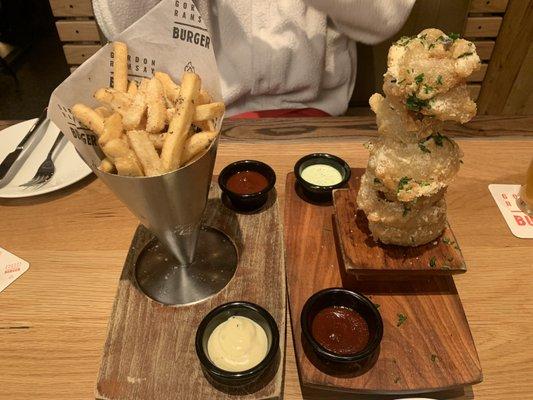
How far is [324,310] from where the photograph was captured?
49.4 inches

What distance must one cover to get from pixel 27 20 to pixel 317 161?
496cm

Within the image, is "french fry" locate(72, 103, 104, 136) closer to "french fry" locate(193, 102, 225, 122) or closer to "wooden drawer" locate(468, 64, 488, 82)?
"french fry" locate(193, 102, 225, 122)

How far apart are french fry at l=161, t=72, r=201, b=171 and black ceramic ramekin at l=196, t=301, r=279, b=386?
16.1 inches

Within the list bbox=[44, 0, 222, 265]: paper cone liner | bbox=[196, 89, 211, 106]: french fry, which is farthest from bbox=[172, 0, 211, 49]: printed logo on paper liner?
bbox=[196, 89, 211, 106]: french fry

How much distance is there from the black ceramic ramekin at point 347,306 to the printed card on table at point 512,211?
0.71 metres

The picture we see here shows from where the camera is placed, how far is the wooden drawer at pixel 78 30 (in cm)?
316

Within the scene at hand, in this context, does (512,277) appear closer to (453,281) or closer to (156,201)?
(453,281)

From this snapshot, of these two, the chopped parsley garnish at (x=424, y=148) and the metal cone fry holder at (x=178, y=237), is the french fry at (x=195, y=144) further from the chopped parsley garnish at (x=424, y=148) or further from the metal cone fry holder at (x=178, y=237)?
the chopped parsley garnish at (x=424, y=148)

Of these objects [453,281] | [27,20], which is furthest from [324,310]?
[27,20]

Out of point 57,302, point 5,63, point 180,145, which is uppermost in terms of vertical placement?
point 180,145

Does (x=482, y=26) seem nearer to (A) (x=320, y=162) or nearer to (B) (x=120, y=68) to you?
(A) (x=320, y=162)

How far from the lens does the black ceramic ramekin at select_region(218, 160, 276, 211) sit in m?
1.57

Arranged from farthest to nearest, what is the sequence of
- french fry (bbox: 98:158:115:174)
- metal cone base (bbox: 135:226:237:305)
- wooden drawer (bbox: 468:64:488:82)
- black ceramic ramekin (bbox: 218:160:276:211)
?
wooden drawer (bbox: 468:64:488:82) < black ceramic ramekin (bbox: 218:160:276:211) < metal cone base (bbox: 135:226:237:305) < french fry (bbox: 98:158:115:174)

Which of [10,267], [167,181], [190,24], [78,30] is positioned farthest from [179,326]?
[78,30]
